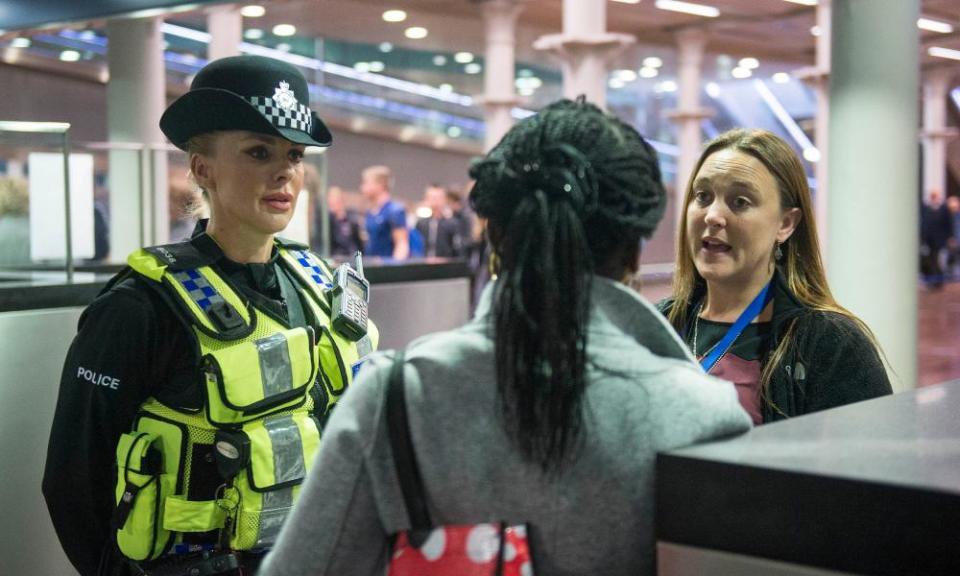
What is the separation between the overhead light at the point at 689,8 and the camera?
1889cm

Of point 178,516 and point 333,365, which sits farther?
point 333,365

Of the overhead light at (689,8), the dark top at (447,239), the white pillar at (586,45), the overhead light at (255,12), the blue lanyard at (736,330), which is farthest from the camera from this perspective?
the overhead light at (689,8)

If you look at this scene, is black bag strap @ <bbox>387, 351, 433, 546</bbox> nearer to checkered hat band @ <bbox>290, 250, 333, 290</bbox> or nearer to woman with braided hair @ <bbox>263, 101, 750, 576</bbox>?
woman with braided hair @ <bbox>263, 101, 750, 576</bbox>

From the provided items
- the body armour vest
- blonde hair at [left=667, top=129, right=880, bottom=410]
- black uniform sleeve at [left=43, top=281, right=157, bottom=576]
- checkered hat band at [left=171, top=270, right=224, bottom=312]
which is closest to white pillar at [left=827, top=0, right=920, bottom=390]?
blonde hair at [left=667, top=129, right=880, bottom=410]

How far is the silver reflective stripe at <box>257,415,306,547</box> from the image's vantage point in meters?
2.23

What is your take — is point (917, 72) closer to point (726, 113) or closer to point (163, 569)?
point (163, 569)

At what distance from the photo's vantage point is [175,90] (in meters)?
13.6

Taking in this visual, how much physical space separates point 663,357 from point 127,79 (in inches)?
408

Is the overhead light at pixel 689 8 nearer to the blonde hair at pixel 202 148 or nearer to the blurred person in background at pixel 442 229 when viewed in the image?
the blurred person in background at pixel 442 229

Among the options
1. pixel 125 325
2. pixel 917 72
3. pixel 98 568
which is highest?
pixel 917 72

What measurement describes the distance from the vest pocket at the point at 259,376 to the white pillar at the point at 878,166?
4085 millimetres

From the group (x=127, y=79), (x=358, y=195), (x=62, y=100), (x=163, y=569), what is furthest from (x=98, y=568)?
(x=358, y=195)

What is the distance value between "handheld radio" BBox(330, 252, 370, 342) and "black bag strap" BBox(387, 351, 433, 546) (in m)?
1.23

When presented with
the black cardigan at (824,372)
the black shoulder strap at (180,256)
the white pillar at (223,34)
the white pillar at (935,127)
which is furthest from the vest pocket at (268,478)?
the white pillar at (935,127)
